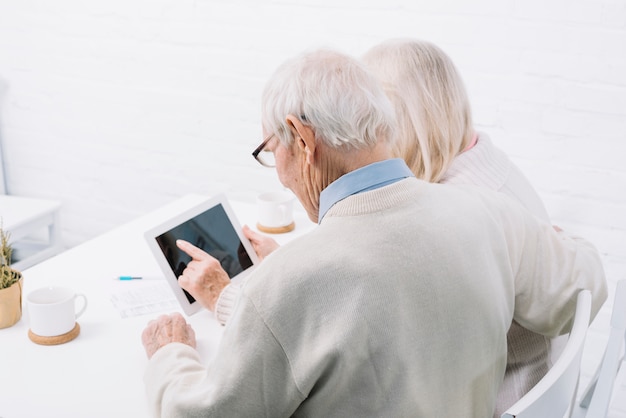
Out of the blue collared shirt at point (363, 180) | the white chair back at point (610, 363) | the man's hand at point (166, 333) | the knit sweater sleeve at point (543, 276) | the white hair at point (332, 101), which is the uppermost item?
the white hair at point (332, 101)

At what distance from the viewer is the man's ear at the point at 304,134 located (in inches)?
40.7

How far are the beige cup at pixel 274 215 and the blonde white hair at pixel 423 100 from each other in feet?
1.68

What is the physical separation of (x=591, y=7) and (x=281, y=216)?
3.57ft

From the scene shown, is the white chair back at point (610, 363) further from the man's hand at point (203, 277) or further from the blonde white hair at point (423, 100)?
the man's hand at point (203, 277)

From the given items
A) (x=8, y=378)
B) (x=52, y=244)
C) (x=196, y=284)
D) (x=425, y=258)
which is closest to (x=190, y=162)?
(x=52, y=244)

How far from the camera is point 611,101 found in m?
2.08

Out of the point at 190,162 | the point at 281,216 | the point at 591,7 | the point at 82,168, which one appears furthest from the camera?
the point at 82,168

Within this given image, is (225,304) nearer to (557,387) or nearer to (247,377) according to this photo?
(247,377)

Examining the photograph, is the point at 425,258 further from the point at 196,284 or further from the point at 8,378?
the point at 8,378

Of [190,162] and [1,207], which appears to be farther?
[190,162]

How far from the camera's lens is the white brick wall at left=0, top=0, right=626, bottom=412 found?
2.11m

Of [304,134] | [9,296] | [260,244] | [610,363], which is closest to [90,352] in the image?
[9,296]

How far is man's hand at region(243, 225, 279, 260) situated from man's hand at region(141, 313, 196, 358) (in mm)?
342

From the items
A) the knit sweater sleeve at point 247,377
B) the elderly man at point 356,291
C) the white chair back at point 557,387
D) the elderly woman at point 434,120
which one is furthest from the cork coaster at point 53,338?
the white chair back at point 557,387
